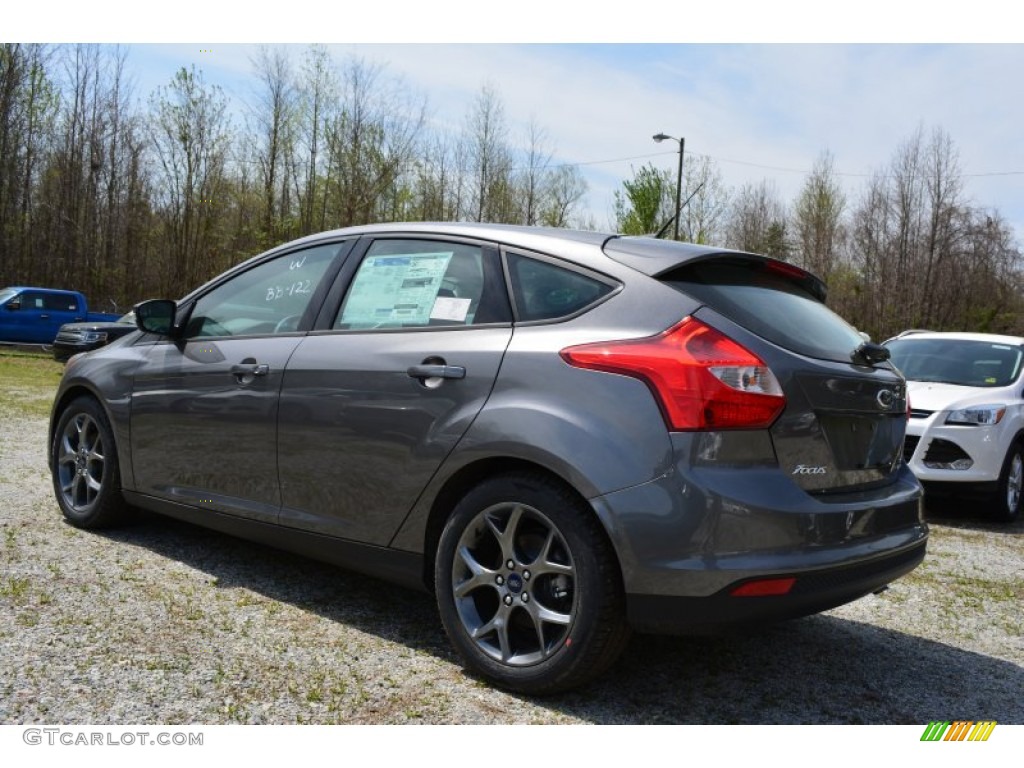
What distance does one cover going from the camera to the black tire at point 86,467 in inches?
187

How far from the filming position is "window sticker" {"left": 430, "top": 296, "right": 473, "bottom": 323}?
334 centimetres

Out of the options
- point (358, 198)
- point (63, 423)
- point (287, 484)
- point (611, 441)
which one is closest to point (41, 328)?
point (358, 198)

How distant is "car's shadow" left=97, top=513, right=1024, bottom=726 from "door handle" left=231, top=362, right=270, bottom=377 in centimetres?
100

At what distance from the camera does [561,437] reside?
281cm

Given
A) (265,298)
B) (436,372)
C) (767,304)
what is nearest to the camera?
(767,304)

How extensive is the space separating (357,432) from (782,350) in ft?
5.31

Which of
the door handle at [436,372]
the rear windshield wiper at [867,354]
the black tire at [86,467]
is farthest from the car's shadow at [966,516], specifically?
Answer: the black tire at [86,467]

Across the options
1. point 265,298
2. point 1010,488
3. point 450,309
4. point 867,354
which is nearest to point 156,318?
point 265,298

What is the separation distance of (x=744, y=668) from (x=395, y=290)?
6.73 feet

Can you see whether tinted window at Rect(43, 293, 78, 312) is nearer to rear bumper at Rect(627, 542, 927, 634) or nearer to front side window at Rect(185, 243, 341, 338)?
front side window at Rect(185, 243, 341, 338)

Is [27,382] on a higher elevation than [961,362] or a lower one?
lower

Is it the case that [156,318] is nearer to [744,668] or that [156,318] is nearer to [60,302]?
[744,668]

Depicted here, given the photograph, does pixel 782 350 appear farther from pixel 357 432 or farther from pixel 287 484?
pixel 287 484
